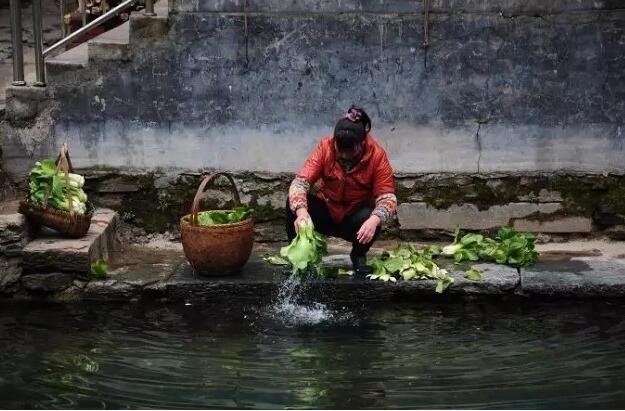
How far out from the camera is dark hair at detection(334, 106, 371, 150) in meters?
7.60

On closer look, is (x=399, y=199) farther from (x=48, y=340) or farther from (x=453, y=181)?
(x=48, y=340)

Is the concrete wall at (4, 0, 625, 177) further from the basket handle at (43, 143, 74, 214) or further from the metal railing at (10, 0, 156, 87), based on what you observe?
the basket handle at (43, 143, 74, 214)

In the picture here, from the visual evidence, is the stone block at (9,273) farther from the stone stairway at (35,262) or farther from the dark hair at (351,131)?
the dark hair at (351,131)

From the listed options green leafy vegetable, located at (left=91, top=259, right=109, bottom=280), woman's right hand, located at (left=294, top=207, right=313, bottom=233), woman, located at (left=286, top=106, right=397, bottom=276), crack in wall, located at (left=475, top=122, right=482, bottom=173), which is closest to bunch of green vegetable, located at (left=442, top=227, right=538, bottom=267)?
crack in wall, located at (left=475, top=122, right=482, bottom=173)

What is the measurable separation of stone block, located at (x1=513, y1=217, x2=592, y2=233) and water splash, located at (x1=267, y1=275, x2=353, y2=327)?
7.91 ft

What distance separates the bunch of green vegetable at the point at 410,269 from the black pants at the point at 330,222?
216 millimetres

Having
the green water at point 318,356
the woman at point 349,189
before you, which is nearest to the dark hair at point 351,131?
the woman at point 349,189

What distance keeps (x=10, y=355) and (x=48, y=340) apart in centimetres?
38

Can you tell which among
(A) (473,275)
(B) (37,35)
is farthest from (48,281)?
(A) (473,275)

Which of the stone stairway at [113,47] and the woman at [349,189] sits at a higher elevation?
the stone stairway at [113,47]

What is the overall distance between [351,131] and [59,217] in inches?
101

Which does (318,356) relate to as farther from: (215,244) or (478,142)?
(478,142)

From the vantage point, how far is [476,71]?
9141 millimetres

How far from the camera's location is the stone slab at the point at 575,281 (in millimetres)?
8000
